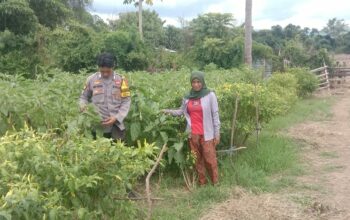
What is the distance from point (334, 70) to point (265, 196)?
22698 mm

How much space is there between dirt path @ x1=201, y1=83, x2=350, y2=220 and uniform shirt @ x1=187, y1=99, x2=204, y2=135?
2.87 feet

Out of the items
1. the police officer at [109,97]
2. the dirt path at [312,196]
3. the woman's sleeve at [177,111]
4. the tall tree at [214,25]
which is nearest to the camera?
the dirt path at [312,196]

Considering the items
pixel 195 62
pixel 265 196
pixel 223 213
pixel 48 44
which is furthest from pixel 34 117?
pixel 195 62

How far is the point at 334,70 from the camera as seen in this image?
27.3 m

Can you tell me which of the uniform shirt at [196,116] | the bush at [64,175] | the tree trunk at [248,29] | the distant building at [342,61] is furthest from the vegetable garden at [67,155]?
the distant building at [342,61]

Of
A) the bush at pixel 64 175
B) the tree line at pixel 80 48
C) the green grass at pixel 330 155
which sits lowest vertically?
the green grass at pixel 330 155

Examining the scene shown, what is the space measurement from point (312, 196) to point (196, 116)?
173 centimetres

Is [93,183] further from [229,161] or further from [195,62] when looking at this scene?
[195,62]

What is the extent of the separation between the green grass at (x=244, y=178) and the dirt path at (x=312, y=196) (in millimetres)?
158

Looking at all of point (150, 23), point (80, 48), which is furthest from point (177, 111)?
point (150, 23)

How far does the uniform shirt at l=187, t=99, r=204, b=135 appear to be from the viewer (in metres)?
6.19

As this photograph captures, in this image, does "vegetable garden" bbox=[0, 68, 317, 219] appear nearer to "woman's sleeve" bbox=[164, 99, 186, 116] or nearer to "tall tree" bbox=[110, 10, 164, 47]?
"woman's sleeve" bbox=[164, 99, 186, 116]

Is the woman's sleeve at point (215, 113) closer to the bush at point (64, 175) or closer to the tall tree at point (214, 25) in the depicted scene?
the bush at point (64, 175)

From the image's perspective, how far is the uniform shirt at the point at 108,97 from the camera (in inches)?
222
